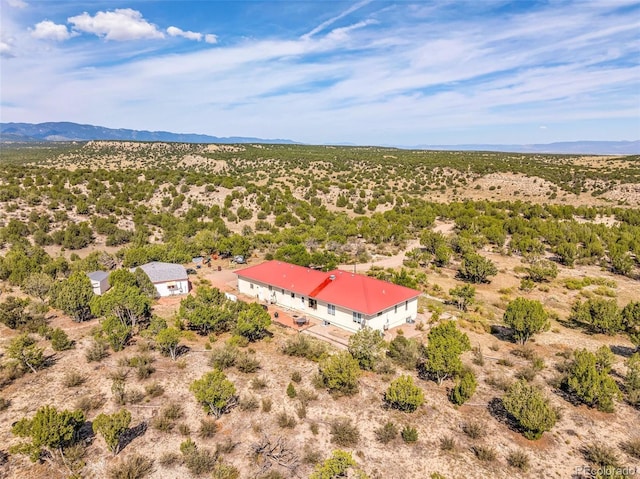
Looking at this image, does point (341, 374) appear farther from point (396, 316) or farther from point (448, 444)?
point (396, 316)

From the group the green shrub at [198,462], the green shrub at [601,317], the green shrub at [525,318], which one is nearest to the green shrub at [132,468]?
the green shrub at [198,462]

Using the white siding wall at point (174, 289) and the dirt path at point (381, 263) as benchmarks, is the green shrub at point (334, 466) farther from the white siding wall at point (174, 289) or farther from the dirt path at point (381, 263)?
the dirt path at point (381, 263)

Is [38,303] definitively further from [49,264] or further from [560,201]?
[560,201]

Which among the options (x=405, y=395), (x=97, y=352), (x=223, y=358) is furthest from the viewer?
(x=97, y=352)

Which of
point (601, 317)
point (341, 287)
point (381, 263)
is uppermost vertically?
point (341, 287)

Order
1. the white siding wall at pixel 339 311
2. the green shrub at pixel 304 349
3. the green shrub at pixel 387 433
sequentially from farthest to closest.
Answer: the white siding wall at pixel 339 311
the green shrub at pixel 304 349
the green shrub at pixel 387 433

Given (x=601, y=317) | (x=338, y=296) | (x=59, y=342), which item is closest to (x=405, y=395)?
(x=338, y=296)

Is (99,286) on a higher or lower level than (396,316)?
higher
